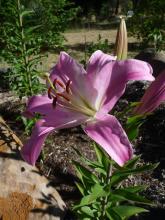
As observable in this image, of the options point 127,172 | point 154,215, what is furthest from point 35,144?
point 154,215

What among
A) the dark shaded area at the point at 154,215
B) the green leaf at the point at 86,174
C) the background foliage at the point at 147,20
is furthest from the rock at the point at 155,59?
the green leaf at the point at 86,174

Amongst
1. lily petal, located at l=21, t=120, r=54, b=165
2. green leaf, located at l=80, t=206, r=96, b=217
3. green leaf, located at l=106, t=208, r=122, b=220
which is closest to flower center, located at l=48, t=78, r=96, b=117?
lily petal, located at l=21, t=120, r=54, b=165

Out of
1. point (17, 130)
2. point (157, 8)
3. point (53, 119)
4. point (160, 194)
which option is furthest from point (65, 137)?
point (157, 8)

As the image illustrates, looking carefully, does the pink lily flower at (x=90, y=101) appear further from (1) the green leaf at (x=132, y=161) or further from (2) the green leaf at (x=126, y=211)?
(2) the green leaf at (x=126, y=211)

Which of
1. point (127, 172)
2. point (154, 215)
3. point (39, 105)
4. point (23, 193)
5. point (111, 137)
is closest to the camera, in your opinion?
point (111, 137)

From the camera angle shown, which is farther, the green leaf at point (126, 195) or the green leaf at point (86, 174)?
the green leaf at point (86, 174)

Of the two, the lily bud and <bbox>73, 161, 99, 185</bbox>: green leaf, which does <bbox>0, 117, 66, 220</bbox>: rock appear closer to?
<bbox>73, 161, 99, 185</bbox>: green leaf

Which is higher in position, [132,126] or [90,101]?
[90,101]

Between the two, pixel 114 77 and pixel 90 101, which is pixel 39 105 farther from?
pixel 114 77
